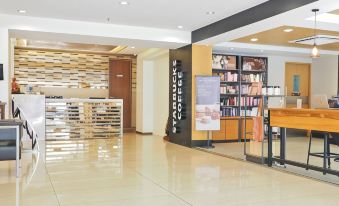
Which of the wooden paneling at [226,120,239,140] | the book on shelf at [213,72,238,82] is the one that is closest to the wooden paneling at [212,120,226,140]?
the wooden paneling at [226,120,239,140]

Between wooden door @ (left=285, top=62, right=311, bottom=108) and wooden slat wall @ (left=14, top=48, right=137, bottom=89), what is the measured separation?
5.74 metres

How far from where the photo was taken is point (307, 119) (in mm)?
5602

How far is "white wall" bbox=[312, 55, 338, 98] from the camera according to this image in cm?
1133

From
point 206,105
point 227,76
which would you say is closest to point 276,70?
point 227,76

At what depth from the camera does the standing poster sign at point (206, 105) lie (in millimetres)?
8961

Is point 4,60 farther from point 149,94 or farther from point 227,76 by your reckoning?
point 227,76

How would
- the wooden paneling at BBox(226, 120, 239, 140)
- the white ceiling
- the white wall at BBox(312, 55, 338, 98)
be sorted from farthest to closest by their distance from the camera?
the white wall at BBox(312, 55, 338, 98)
the wooden paneling at BBox(226, 120, 239, 140)
the white ceiling

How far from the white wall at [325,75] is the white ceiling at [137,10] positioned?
5.49 metres

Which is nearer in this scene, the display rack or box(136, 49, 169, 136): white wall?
the display rack

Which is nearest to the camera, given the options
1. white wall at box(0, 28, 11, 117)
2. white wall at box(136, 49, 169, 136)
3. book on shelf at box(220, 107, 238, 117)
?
white wall at box(0, 28, 11, 117)

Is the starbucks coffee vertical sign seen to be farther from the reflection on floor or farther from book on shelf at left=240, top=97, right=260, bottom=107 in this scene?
book on shelf at left=240, top=97, right=260, bottom=107

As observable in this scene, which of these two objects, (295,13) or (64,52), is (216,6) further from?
(64,52)

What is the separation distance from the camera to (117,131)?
1148 centimetres

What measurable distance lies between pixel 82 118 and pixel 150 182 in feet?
20.8
